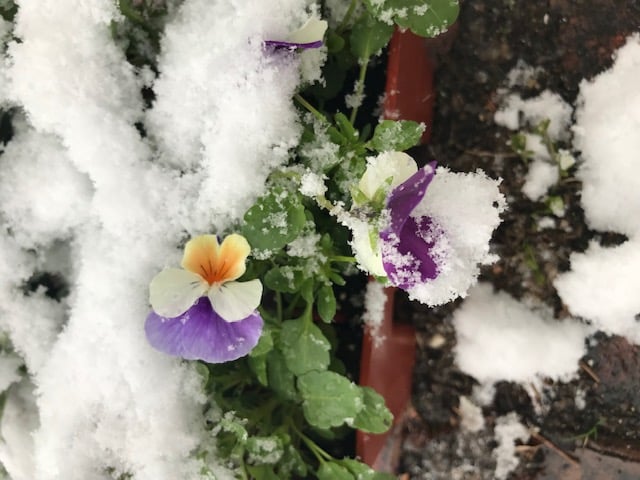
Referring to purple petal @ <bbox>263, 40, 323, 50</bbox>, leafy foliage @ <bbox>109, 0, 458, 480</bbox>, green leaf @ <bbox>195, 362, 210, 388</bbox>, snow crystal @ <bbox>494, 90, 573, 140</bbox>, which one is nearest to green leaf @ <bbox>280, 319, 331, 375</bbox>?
leafy foliage @ <bbox>109, 0, 458, 480</bbox>

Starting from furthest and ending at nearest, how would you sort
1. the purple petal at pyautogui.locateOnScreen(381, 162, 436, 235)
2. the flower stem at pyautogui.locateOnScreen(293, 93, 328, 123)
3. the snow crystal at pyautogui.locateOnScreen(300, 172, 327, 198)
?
the flower stem at pyautogui.locateOnScreen(293, 93, 328, 123), the snow crystal at pyautogui.locateOnScreen(300, 172, 327, 198), the purple petal at pyautogui.locateOnScreen(381, 162, 436, 235)

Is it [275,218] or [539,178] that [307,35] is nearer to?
[275,218]

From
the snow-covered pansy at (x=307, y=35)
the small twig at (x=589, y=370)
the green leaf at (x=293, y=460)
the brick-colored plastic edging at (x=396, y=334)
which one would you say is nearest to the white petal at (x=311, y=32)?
the snow-covered pansy at (x=307, y=35)

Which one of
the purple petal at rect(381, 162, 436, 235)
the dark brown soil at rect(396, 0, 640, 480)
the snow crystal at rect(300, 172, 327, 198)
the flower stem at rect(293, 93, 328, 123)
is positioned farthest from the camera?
the dark brown soil at rect(396, 0, 640, 480)

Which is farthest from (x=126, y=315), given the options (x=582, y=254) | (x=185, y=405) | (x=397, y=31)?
(x=582, y=254)

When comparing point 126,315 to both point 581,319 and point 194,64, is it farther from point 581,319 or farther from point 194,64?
point 581,319


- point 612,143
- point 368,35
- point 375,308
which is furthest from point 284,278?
point 612,143

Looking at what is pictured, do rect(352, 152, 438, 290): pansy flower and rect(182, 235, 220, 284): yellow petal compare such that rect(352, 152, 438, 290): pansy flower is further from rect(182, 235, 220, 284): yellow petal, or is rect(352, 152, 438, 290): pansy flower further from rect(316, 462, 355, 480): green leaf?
rect(316, 462, 355, 480): green leaf
